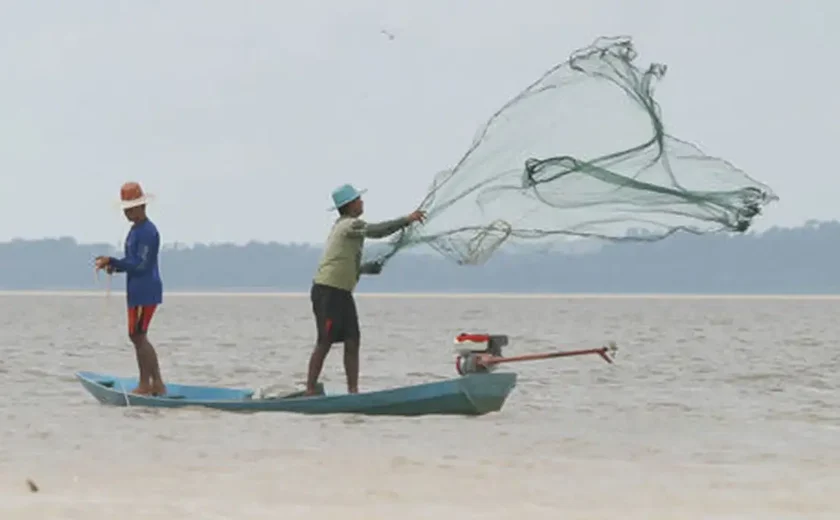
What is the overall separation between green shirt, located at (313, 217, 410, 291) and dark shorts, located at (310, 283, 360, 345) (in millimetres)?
68

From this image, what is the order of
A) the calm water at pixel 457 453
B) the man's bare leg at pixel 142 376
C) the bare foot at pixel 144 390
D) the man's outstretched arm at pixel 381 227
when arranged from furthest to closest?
the bare foot at pixel 144 390 < the man's bare leg at pixel 142 376 < the man's outstretched arm at pixel 381 227 < the calm water at pixel 457 453

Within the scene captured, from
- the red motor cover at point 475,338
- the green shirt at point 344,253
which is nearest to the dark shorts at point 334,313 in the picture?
the green shirt at point 344,253

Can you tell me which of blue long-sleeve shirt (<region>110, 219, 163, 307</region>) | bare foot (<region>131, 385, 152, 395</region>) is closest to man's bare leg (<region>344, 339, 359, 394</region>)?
blue long-sleeve shirt (<region>110, 219, 163, 307</region>)

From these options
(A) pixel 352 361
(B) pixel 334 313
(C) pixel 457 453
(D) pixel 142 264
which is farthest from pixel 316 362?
(C) pixel 457 453

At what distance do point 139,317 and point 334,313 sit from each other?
5.77 feet

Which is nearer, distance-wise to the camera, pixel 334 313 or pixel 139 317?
pixel 334 313

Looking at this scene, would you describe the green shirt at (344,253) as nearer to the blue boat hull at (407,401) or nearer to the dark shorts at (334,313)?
the dark shorts at (334,313)

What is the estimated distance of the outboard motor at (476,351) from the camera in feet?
50.8

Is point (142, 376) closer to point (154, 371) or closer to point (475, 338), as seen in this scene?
point (154, 371)

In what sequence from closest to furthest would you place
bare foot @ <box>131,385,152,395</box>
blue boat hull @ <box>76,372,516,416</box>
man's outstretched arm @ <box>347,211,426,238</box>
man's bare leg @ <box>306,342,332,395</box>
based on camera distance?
man's outstretched arm @ <box>347,211,426,238</box> → man's bare leg @ <box>306,342,332,395</box> → blue boat hull @ <box>76,372,516,416</box> → bare foot @ <box>131,385,152,395</box>

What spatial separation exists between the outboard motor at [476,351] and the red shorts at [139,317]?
2.70 m

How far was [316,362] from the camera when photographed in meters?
15.7

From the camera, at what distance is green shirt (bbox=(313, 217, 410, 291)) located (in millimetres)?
Result: 14906

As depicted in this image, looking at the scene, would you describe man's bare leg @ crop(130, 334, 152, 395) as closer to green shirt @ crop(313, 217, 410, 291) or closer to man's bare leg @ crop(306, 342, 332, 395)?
man's bare leg @ crop(306, 342, 332, 395)
